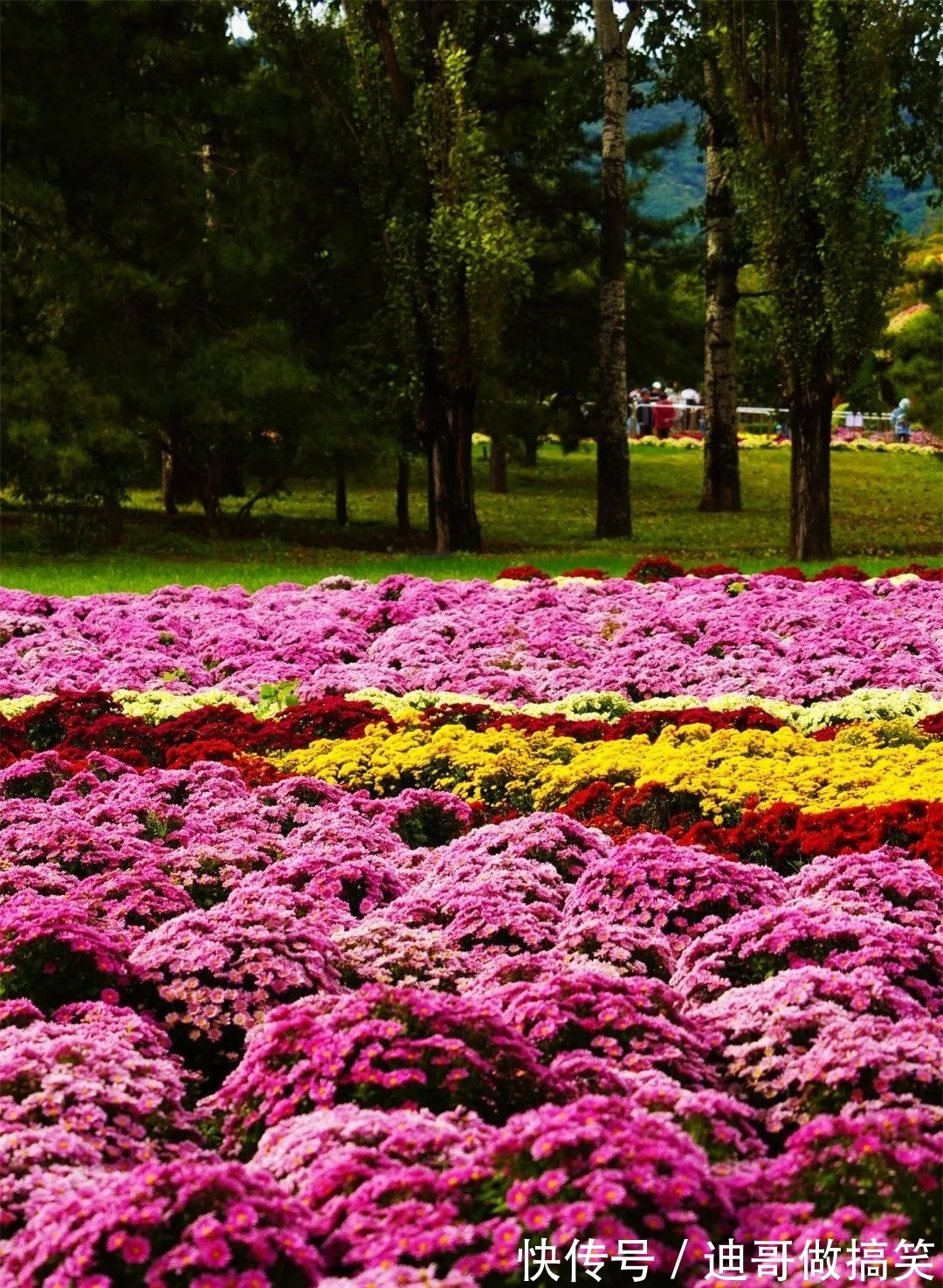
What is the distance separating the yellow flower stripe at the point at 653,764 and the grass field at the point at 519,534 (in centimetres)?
918

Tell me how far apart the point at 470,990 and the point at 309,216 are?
19.0m

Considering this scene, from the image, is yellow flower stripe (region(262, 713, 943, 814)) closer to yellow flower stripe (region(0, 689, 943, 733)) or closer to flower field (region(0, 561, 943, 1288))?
flower field (region(0, 561, 943, 1288))

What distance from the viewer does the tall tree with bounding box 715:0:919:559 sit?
18.3 metres

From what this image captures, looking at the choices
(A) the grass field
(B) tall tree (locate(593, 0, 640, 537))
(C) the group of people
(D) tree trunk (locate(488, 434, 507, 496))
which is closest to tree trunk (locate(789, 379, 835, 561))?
(A) the grass field

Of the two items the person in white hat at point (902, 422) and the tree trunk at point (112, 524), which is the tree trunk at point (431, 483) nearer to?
the tree trunk at point (112, 524)

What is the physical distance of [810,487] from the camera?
19.7m

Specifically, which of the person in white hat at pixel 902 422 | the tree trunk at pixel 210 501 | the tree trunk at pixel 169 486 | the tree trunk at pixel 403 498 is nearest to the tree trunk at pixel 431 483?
the tree trunk at pixel 403 498

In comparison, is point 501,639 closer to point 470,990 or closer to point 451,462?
point 470,990

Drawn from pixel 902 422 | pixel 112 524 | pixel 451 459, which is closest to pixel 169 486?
pixel 112 524

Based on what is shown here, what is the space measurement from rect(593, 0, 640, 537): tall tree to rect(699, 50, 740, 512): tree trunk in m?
2.40

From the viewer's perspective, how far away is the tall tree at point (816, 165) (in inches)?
721

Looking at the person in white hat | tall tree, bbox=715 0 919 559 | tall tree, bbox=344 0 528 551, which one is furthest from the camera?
the person in white hat

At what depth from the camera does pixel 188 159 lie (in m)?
22.0

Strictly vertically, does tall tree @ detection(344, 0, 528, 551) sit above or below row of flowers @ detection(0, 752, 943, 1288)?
above
